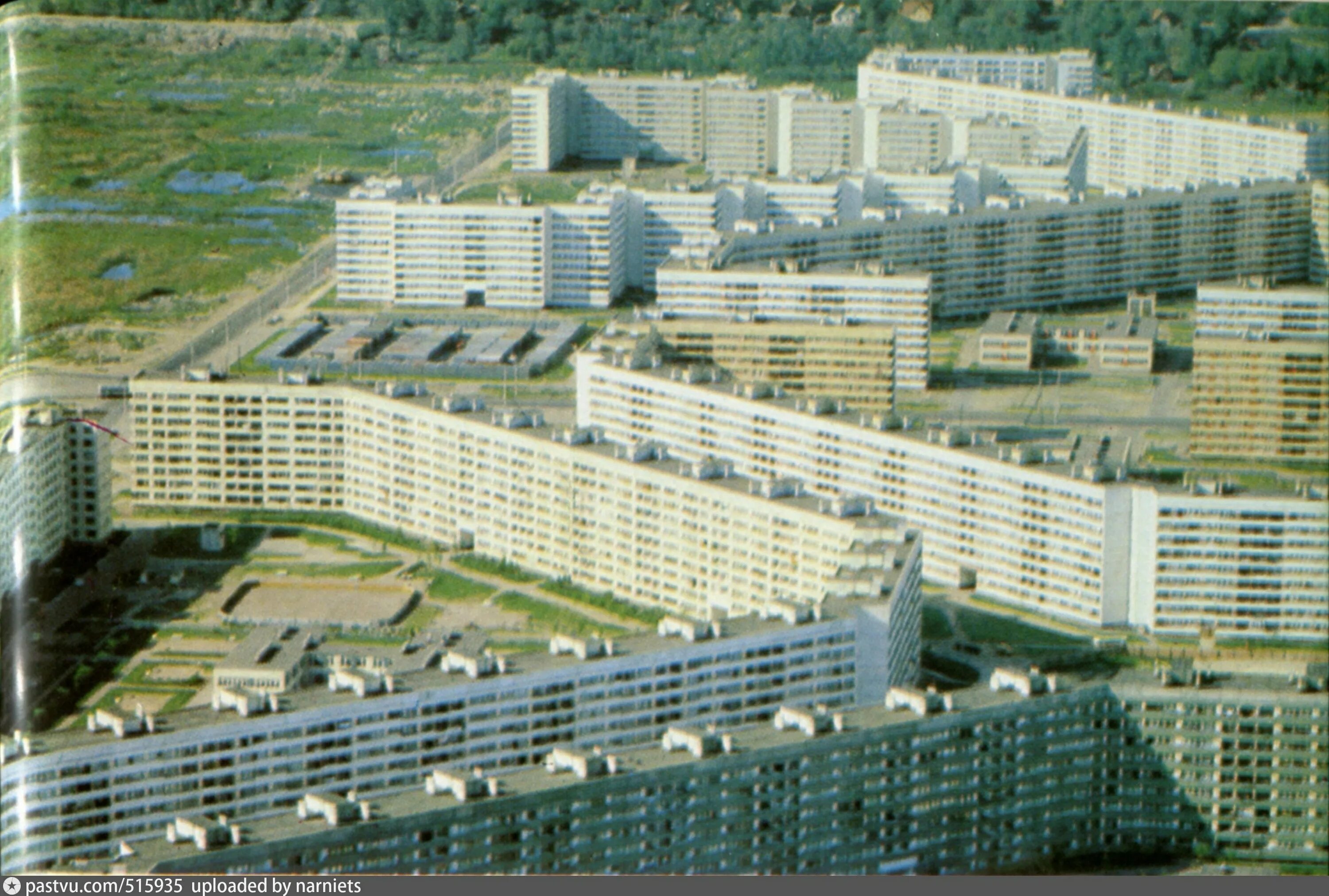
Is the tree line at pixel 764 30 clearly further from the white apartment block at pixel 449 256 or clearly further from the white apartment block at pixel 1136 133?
the white apartment block at pixel 449 256

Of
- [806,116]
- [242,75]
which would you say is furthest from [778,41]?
[242,75]

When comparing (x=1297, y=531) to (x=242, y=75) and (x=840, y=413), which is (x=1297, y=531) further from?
(x=242, y=75)

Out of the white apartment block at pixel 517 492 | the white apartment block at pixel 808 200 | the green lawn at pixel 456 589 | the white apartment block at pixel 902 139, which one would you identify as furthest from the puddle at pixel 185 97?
the green lawn at pixel 456 589

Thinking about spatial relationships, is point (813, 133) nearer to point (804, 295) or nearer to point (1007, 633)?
point (804, 295)

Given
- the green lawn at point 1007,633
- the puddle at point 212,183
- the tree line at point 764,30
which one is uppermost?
the tree line at point 764,30

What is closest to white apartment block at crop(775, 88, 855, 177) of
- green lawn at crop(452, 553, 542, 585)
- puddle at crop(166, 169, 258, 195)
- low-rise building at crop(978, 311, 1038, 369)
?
puddle at crop(166, 169, 258, 195)

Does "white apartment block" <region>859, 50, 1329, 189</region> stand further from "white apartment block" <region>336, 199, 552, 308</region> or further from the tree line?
"white apartment block" <region>336, 199, 552, 308</region>

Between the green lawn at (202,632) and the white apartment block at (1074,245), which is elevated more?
the white apartment block at (1074,245)
